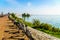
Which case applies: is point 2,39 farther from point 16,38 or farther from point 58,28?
point 58,28

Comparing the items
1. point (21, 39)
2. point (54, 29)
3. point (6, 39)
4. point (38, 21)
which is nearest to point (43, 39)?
point (21, 39)

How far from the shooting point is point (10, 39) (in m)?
12.8

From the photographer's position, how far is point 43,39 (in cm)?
1006

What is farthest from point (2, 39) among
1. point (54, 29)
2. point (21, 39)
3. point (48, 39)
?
point (54, 29)

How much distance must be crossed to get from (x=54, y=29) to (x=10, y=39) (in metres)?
10.5

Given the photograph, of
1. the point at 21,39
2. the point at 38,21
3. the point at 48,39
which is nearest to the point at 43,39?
the point at 48,39

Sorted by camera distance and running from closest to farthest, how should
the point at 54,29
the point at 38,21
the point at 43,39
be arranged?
the point at 43,39
the point at 54,29
the point at 38,21

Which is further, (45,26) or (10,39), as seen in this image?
(45,26)

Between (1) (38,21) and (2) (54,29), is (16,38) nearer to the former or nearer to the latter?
(2) (54,29)

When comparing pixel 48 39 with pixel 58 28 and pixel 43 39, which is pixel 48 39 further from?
pixel 58 28

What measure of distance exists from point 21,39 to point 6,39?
108cm

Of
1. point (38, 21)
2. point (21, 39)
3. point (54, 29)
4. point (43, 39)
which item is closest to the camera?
point (43, 39)

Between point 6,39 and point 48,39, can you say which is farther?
point 6,39

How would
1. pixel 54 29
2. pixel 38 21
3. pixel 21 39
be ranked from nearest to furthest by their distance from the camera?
pixel 21 39, pixel 54 29, pixel 38 21
